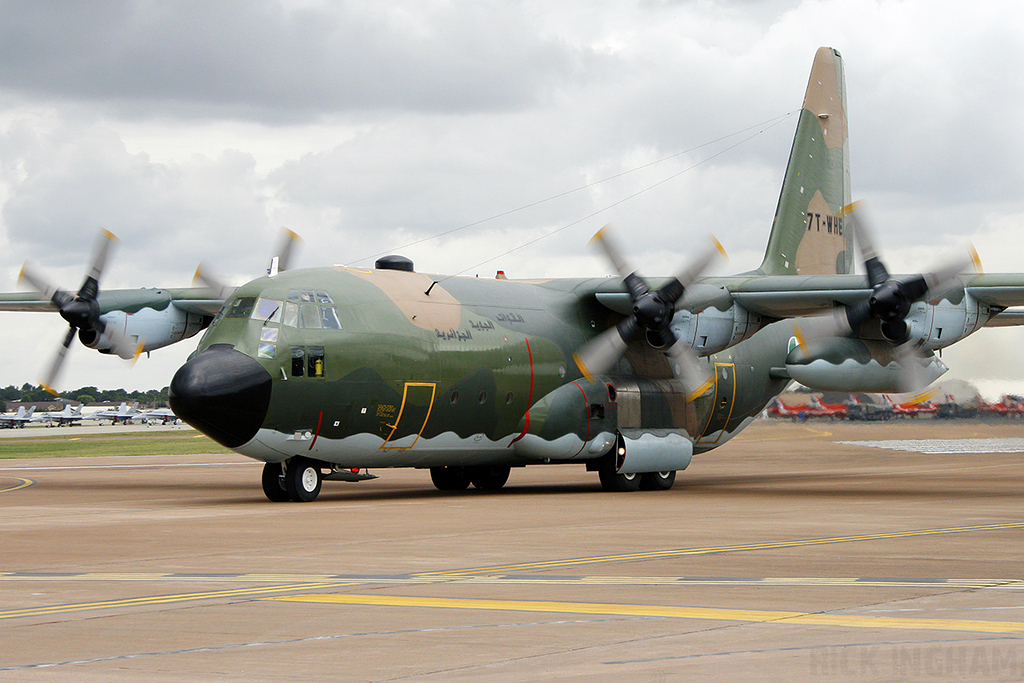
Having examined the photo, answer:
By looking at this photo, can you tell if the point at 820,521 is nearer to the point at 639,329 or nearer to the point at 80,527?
the point at 639,329

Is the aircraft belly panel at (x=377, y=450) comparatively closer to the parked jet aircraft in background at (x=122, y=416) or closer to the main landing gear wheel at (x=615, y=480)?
the main landing gear wheel at (x=615, y=480)

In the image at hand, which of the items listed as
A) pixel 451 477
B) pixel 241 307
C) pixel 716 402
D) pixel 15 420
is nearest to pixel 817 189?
pixel 716 402

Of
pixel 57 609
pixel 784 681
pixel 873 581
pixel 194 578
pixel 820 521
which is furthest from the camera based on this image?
pixel 820 521

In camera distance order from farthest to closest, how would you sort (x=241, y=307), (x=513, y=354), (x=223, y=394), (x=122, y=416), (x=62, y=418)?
(x=122, y=416) < (x=62, y=418) < (x=513, y=354) < (x=241, y=307) < (x=223, y=394)

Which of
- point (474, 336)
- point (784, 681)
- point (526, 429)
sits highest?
point (474, 336)

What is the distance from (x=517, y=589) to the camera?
1068 centimetres

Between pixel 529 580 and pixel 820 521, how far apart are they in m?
7.87

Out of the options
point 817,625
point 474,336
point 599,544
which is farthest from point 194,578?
point 474,336

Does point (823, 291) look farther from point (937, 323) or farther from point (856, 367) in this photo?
point (856, 367)

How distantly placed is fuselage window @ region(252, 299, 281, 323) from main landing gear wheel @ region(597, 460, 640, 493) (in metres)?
8.91

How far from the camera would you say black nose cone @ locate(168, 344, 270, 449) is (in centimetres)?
2089

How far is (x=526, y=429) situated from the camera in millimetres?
25984

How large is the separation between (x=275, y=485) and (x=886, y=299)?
12.9 m

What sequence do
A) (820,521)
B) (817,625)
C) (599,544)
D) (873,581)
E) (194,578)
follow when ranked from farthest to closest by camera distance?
(820,521), (599,544), (194,578), (873,581), (817,625)
